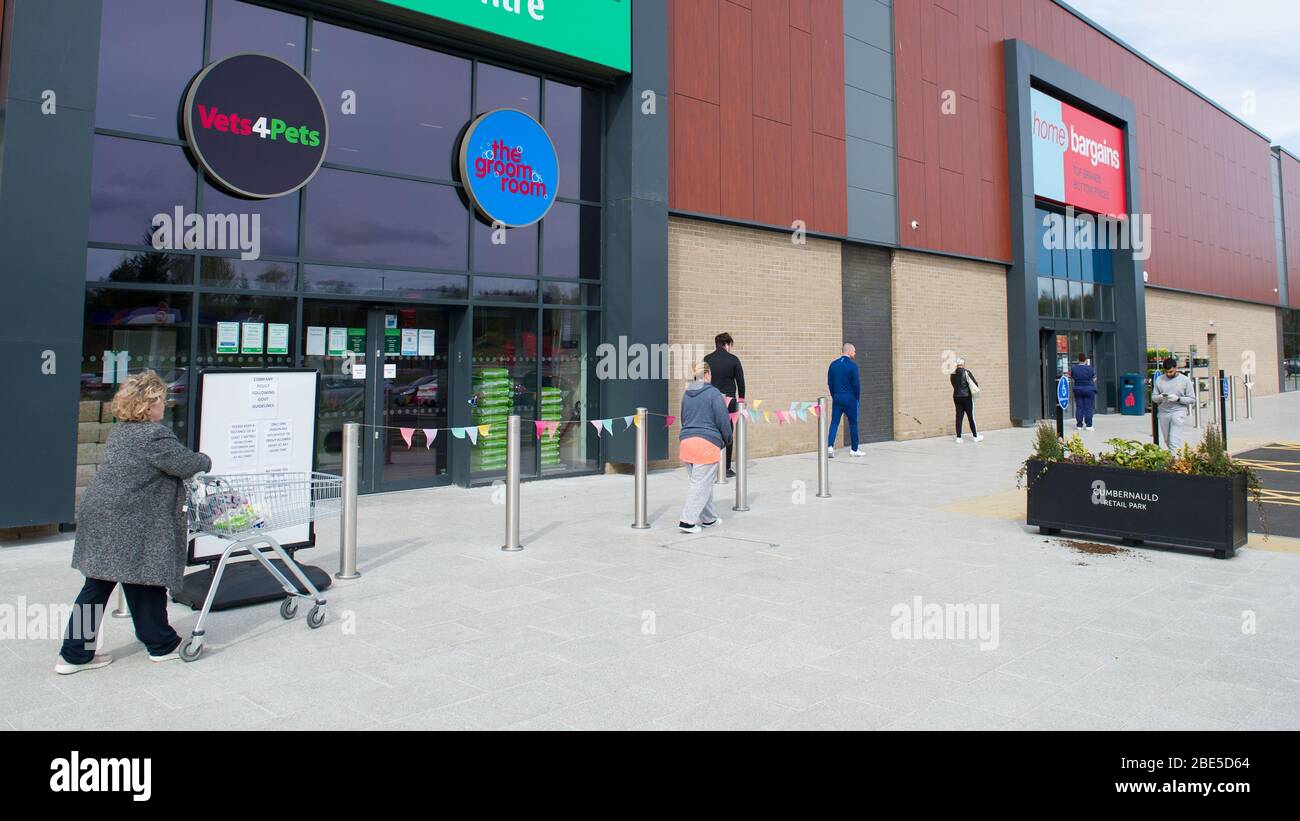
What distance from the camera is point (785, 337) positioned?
1588cm

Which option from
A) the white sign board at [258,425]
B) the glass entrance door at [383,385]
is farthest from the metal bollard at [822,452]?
the white sign board at [258,425]

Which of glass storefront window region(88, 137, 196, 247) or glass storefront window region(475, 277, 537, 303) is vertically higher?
glass storefront window region(88, 137, 196, 247)

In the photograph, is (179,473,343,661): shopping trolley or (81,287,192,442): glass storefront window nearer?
(179,473,343,661): shopping trolley

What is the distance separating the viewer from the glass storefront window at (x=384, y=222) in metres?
10.5

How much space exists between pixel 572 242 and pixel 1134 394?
21.2m

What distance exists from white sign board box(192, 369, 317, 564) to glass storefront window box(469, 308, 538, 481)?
5150mm

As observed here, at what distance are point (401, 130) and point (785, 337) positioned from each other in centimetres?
779

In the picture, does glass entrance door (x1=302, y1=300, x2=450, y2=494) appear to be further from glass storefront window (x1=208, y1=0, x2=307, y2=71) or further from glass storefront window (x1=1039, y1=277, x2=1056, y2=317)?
glass storefront window (x1=1039, y1=277, x2=1056, y2=317)

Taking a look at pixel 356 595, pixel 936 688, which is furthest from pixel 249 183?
pixel 936 688

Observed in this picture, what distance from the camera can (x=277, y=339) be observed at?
9984 mm

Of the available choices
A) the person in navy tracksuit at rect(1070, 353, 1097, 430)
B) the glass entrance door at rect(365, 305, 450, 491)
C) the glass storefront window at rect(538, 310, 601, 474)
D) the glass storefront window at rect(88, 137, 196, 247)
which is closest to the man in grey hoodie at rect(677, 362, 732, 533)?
the glass entrance door at rect(365, 305, 450, 491)

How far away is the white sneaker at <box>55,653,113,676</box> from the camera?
4.56 meters

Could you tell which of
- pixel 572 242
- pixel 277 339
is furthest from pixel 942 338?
pixel 277 339
